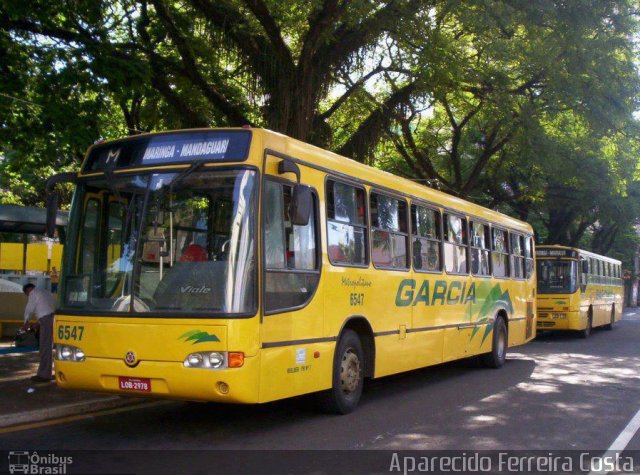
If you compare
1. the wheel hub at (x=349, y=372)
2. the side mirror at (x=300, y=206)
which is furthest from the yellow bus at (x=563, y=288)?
the side mirror at (x=300, y=206)

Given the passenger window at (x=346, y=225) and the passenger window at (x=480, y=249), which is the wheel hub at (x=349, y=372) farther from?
the passenger window at (x=480, y=249)

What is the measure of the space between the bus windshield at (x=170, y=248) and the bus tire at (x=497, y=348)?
8.28 m

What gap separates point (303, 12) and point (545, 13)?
4635mm

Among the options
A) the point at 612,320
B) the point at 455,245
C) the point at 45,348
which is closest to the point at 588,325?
the point at 612,320

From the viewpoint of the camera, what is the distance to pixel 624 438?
764cm

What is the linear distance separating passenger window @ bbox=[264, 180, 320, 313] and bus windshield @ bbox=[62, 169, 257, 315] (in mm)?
290

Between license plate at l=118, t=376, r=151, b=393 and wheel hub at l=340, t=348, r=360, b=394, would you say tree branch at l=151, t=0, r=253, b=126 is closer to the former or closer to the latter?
wheel hub at l=340, t=348, r=360, b=394

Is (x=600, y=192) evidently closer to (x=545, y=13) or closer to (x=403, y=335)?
(x=545, y=13)

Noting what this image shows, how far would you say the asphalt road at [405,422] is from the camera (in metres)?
7.11

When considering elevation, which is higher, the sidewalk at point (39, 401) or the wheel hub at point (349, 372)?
the wheel hub at point (349, 372)

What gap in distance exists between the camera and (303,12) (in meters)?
14.1

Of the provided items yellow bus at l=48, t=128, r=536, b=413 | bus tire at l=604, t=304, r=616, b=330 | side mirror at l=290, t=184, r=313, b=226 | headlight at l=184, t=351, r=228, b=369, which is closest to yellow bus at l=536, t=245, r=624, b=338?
bus tire at l=604, t=304, r=616, b=330

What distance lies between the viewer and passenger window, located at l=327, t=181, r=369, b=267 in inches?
331

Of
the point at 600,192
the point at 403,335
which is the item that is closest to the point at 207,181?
the point at 403,335
